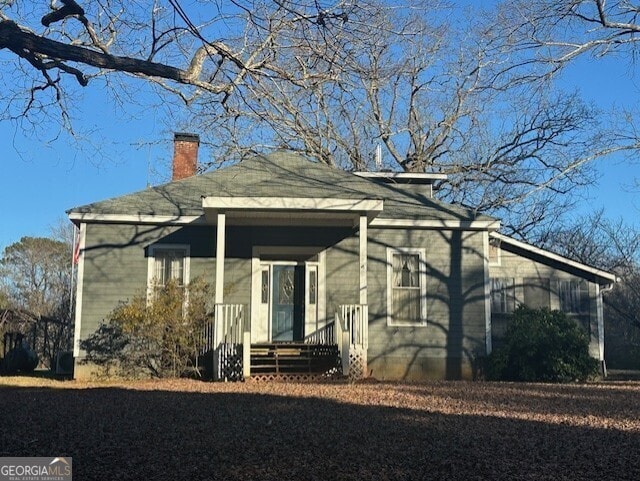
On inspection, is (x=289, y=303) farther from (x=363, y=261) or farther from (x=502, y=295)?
(x=502, y=295)

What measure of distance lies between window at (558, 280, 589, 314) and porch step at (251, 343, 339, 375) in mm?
6771

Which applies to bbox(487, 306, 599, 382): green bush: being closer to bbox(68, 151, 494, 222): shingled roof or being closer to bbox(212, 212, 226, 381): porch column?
bbox(68, 151, 494, 222): shingled roof

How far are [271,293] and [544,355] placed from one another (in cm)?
607

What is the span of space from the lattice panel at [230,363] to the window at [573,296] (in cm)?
870

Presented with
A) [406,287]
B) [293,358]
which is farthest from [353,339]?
[406,287]

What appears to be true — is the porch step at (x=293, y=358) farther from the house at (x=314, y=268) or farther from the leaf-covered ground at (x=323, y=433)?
the leaf-covered ground at (x=323, y=433)

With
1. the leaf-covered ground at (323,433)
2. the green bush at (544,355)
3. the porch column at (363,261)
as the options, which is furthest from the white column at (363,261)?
the green bush at (544,355)

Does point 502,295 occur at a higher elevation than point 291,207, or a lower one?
lower

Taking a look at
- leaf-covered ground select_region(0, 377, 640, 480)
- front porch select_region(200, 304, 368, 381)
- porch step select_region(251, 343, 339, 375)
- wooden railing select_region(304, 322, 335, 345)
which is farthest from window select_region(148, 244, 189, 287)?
leaf-covered ground select_region(0, 377, 640, 480)

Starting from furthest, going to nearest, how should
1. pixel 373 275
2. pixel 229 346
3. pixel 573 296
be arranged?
pixel 573 296
pixel 373 275
pixel 229 346

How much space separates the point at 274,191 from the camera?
14016mm

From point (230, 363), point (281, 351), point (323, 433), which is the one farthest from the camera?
point (281, 351)

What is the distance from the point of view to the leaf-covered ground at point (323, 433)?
17.2ft

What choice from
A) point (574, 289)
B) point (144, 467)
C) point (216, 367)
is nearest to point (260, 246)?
point (216, 367)
